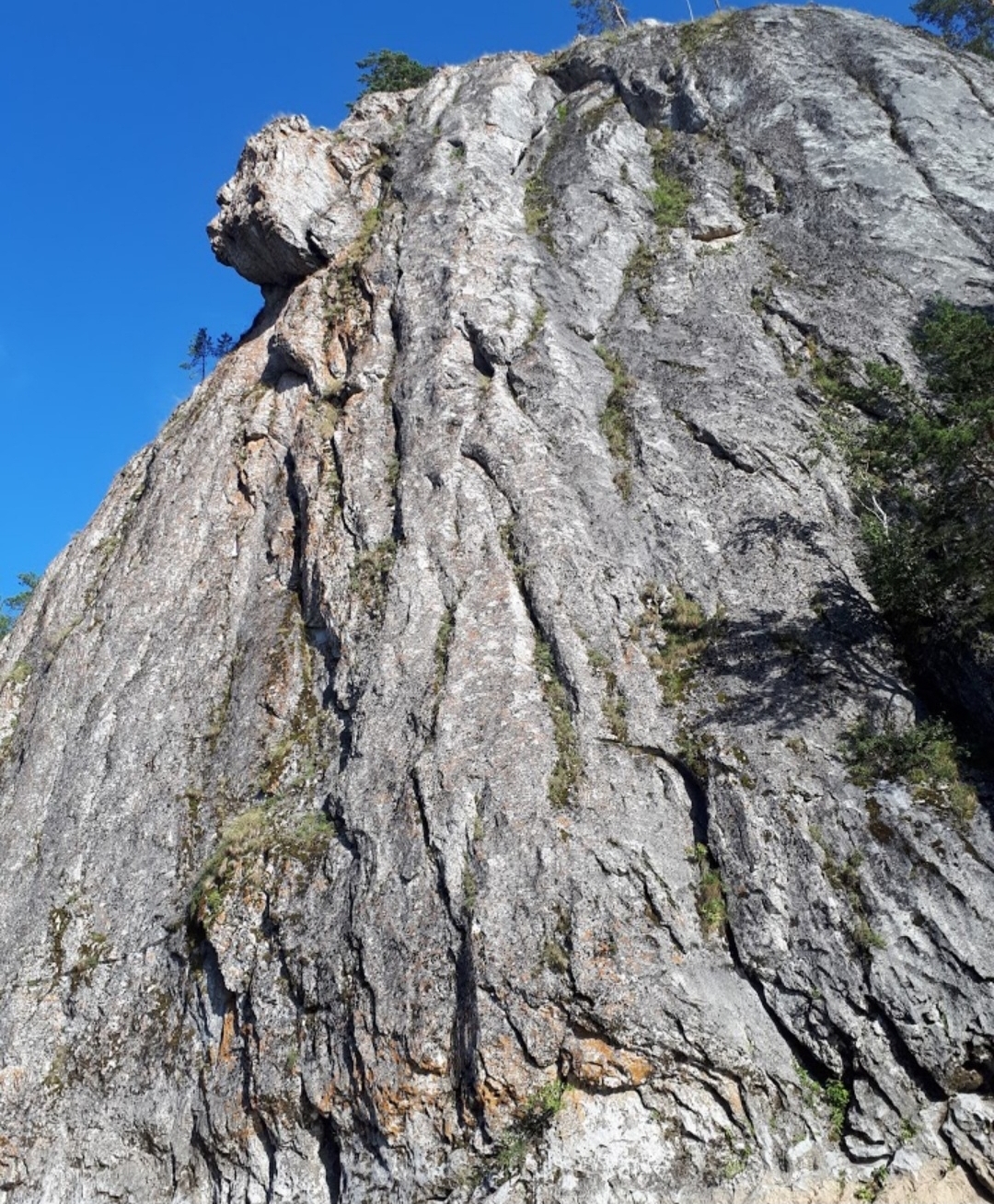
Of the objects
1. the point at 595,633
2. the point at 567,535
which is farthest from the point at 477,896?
the point at 567,535

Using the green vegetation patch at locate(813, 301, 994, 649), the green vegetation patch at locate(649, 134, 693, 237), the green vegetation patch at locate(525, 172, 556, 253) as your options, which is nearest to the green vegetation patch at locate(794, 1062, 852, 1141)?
the green vegetation patch at locate(813, 301, 994, 649)

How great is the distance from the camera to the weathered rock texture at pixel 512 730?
11.4m

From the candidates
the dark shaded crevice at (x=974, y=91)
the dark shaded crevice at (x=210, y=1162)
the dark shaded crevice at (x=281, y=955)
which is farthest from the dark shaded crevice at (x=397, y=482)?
the dark shaded crevice at (x=974, y=91)

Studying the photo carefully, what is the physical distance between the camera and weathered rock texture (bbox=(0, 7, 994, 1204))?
11.4 m

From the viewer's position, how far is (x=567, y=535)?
1723cm

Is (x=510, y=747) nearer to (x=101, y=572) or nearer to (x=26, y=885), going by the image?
(x=26, y=885)

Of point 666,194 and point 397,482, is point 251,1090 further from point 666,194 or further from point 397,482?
point 666,194

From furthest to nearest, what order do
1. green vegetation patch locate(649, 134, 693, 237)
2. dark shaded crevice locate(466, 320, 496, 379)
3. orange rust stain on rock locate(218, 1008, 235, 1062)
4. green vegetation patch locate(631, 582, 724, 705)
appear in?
green vegetation patch locate(649, 134, 693, 237)
dark shaded crevice locate(466, 320, 496, 379)
green vegetation patch locate(631, 582, 724, 705)
orange rust stain on rock locate(218, 1008, 235, 1062)

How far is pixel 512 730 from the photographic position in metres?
14.6

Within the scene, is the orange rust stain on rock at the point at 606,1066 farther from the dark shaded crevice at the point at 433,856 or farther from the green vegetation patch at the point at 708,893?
the dark shaded crevice at the point at 433,856

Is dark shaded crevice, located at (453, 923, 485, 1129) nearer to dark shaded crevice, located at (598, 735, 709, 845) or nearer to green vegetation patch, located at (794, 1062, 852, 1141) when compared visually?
dark shaded crevice, located at (598, 735, 709, 845)

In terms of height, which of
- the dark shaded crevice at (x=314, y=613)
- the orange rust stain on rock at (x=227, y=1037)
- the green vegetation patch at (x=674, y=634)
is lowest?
the orange rust stain on rock at (x=227, y=1037)

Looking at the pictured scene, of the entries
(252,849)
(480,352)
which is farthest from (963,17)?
(252,849)

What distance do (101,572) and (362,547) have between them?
8366 mm
